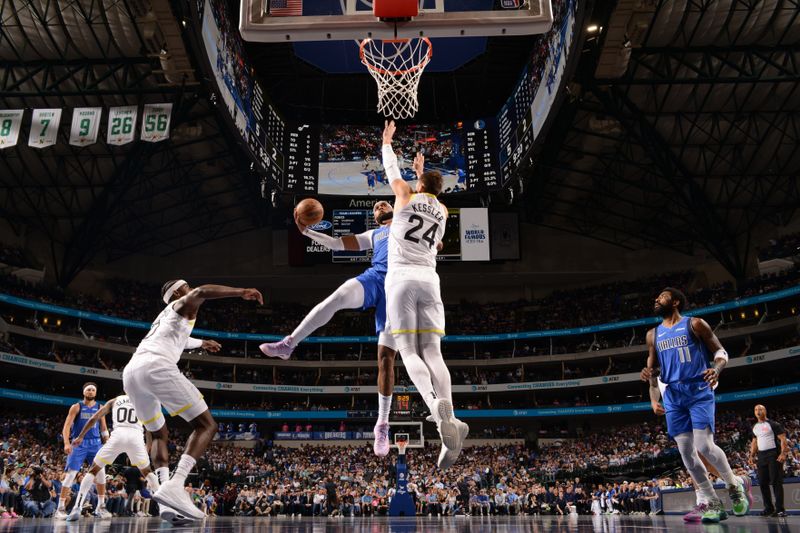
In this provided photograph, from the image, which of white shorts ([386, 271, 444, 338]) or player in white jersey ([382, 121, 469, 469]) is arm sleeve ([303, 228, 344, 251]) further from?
white shorts ([386, 271, 444, 338])

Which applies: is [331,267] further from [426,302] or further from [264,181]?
[426,302]

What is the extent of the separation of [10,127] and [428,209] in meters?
19.4

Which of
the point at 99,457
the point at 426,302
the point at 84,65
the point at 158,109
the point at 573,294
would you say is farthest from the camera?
the point at 573,294

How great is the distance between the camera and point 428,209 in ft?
20.1

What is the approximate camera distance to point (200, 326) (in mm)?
39406

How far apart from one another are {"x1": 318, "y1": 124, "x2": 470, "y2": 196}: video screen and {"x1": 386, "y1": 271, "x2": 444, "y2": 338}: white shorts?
21370 millimetres

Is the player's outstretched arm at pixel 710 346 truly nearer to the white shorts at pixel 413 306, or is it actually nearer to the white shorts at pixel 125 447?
the white shorts at pixel 413 306

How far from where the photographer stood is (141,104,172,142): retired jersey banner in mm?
21562

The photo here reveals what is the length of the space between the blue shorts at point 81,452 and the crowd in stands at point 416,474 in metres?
4.42

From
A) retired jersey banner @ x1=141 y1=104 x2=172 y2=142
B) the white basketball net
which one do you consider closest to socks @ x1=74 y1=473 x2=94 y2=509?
the white basketball net

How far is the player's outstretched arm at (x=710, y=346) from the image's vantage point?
6.49 metres

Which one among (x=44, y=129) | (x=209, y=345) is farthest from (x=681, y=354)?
(x=44, y=129)

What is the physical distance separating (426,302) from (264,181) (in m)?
22.1

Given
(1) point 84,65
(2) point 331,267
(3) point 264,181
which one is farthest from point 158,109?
(2) point 331,267
